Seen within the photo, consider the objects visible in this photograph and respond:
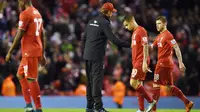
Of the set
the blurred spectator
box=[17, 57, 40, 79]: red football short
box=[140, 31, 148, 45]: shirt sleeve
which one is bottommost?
the blurred spectator

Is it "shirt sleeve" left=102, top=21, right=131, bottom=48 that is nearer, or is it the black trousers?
"shirt sleeve" left=102, top=21, right=131, bottom=48

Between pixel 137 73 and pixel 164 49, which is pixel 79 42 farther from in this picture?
pixel 137 73

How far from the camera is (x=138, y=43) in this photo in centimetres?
1429

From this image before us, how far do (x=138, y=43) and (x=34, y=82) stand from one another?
2.54 m

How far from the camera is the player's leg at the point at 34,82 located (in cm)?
Result: 1330

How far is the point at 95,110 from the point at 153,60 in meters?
8.26

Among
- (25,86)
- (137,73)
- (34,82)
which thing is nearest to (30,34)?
(34,82)

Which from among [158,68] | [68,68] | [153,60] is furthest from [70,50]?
[158,68]

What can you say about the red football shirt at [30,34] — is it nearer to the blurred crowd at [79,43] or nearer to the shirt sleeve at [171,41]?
the shirt sleeve at [171,41]

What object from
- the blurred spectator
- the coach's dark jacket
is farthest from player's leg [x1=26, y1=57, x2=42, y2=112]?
the blurred spectator

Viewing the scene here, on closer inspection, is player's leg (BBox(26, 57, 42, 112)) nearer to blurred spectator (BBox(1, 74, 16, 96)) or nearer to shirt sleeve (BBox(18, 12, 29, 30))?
shirt sleeve (BBox(18, 12, 29, 30))

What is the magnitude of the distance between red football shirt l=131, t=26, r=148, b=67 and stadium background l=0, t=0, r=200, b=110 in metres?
7.45

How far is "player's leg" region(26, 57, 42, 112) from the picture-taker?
13305 millimetres

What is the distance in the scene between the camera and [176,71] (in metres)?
22.6
